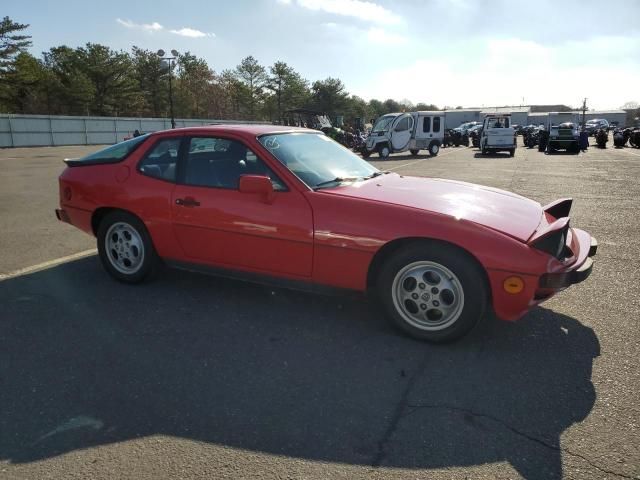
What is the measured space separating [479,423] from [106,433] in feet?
6.02

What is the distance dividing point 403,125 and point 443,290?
21747 millimetres

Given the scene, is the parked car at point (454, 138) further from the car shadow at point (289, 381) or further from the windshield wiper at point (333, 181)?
the car shadow at point (289, 381)

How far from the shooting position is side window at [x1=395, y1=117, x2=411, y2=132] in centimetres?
2361

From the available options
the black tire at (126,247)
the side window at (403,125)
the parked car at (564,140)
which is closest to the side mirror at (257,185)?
the black tire at (126,247)

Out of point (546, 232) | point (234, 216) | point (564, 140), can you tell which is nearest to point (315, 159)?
point (234, 216)

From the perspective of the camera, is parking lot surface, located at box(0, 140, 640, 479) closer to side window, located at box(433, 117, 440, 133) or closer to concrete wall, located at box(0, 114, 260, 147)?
side window, located at box(433, 117, 440, 133)

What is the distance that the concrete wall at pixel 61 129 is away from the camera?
103ft

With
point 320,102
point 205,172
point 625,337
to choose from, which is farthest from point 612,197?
point 320,102

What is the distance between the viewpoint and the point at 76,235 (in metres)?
6.41

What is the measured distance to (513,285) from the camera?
9.71 feet

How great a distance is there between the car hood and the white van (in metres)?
19.8

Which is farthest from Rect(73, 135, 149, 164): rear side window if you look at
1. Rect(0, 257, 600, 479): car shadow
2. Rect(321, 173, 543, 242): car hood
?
Rect(321, 173, 543, 242): car hood

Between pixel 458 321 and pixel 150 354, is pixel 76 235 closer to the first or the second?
pixel 150 354

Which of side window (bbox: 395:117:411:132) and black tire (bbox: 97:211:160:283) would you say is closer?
black tire (bbox: 97:211:160:283)
